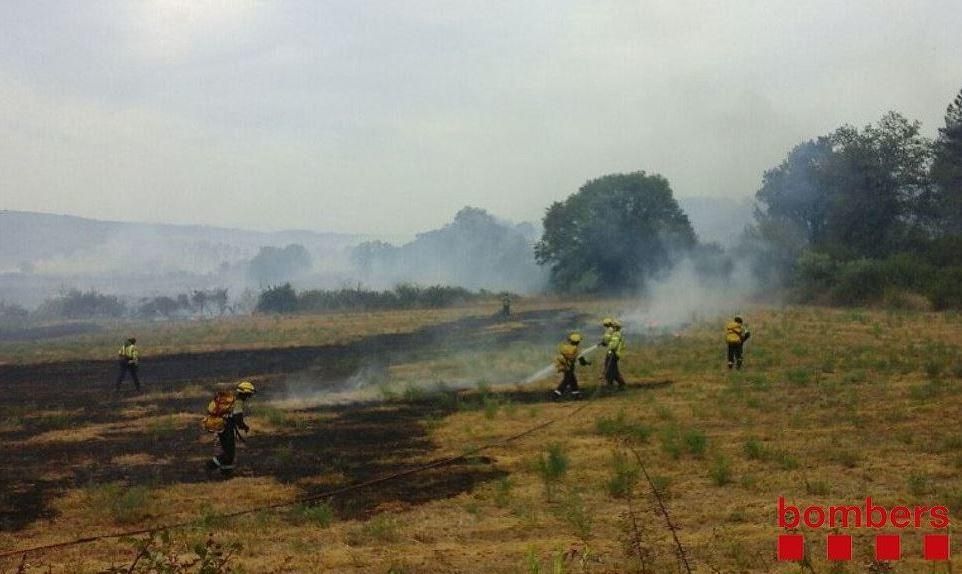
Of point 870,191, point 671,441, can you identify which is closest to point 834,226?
point 870,191

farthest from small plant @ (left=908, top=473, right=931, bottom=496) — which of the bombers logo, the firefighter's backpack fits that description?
the firefighter's backpack

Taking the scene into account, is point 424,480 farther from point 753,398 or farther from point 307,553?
point 753,398

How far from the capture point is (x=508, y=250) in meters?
134

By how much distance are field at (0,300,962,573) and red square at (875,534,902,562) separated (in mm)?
122

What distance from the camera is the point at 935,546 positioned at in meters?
6.91

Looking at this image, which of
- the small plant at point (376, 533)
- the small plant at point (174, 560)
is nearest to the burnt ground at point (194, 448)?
the small plant at point (376, 533)

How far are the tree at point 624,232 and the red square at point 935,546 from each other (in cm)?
5938

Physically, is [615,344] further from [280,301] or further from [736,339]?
[280,301]

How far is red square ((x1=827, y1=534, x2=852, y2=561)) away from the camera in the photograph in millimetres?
6829

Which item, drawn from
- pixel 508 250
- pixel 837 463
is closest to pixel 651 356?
pixel 837 463

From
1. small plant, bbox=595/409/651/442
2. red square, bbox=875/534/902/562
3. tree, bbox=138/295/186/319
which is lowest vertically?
red square, bbox=875/534/902/562

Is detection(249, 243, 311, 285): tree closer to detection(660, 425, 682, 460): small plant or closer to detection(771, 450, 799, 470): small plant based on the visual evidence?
detection(660, 425, 682, 460): small plant

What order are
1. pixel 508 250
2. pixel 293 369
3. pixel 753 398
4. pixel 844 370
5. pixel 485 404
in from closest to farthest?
pixel 753 398 → pixel 485 404 → pixel 844 370 → pixel 293 369 → pixel 508 250

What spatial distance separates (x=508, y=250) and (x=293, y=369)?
109 m
